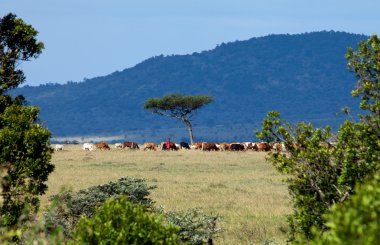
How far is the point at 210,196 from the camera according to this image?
1540 inches

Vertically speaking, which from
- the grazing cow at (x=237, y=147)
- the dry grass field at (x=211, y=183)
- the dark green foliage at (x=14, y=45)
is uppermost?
the dark green foliage at (x=14, y=45)

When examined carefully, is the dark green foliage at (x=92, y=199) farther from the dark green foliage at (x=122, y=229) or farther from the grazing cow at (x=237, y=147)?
the grazing cow at (x=237, y=147)

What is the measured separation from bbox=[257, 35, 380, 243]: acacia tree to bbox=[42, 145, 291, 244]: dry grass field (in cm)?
708

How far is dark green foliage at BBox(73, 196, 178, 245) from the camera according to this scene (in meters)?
10.5

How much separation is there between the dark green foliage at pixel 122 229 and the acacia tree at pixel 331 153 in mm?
4661

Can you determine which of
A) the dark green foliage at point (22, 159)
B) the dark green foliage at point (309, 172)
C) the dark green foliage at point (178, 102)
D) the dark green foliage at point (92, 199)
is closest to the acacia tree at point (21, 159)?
the dark green foliage at point (22, 159)

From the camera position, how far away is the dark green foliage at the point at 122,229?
34.4ft

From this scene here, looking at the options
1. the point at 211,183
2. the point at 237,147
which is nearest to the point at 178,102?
the point at 237,147

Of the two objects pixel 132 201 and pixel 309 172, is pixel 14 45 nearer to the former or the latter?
pixel 132 201

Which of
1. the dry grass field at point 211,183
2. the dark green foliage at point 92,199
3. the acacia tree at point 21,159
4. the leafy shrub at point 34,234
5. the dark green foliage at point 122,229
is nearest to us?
the leafy shrub at point 34,234

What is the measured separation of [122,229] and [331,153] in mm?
6026

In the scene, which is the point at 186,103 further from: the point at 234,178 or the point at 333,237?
the point at 333,237

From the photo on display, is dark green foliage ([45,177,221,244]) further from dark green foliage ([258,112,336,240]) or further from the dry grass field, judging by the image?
dark green foliage ([258,112,336,240])

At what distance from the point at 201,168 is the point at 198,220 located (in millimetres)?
44433
